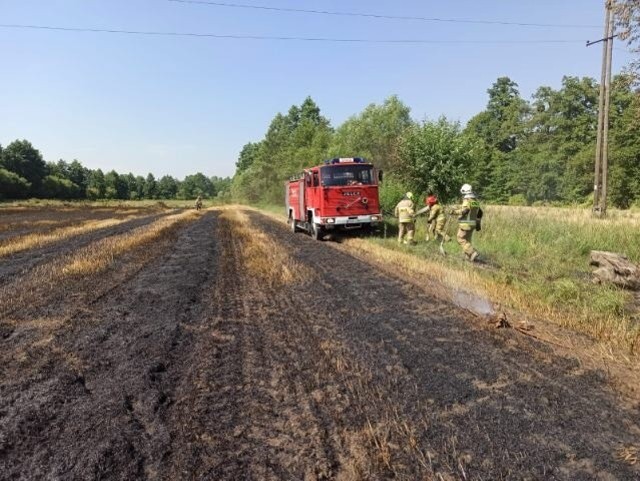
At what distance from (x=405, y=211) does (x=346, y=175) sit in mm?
3160

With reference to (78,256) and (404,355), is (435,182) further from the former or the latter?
(404,355)

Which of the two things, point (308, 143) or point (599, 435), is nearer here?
point (599, 435)

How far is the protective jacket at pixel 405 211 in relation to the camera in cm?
1435

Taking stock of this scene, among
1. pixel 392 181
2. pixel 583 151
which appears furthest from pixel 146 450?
pixel 583 151

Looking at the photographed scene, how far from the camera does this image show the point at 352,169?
Answer: 54.9 feet

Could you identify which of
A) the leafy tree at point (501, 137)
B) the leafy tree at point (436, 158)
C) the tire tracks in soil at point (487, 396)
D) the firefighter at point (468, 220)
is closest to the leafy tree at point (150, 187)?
the leafy tree at point (501, 137)

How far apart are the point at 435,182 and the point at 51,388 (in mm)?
21040

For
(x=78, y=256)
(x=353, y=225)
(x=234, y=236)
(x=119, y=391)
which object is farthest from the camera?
(x=234, y=236)

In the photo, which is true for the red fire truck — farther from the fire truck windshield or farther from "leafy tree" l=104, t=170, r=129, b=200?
"leafy tree" l=104, t=170, r=129, b=200

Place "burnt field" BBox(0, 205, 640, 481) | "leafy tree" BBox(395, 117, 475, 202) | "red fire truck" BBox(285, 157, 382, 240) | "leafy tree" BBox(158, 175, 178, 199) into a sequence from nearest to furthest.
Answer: "burnt field" BBox(0, 205, 640, 481), "red fire truck" BBox(285, 157, 382, 240), "leafy tree" BBox(395, 117, 475, 202), "leafy tree" BBox(158, 175, 178, 199)

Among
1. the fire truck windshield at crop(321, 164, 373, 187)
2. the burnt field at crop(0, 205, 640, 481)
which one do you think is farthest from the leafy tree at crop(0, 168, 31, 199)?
the burnt field at crop(0, 205, 640, 481)

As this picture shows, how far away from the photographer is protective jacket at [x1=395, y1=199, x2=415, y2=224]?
14352mm

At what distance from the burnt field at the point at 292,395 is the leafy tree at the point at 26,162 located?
89.1m

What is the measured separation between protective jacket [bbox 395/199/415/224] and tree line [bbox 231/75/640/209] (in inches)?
325
